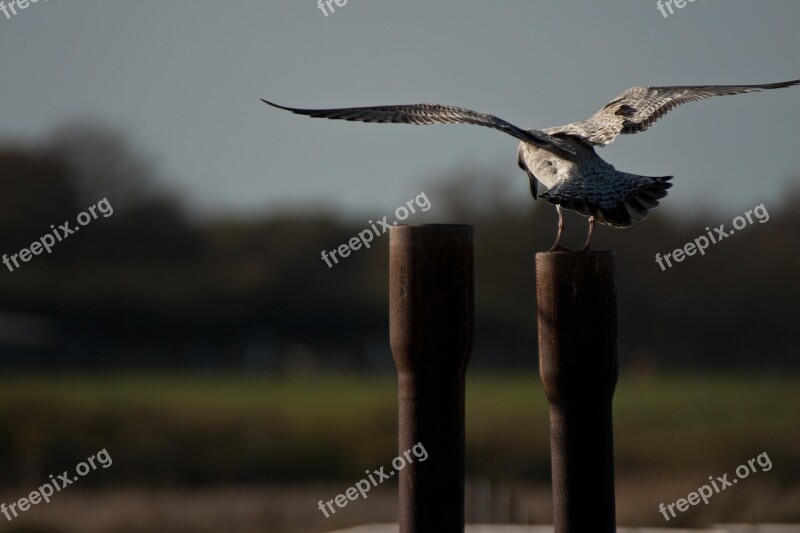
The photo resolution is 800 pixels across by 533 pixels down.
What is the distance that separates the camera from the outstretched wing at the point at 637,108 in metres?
7.73

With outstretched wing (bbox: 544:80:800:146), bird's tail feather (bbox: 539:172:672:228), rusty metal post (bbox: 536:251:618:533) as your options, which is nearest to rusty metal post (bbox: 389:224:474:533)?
rusty metal post (bbox: 536:251:618:533)

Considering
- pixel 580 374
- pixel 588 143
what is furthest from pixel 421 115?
pixel 580 374

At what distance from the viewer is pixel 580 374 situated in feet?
22.1

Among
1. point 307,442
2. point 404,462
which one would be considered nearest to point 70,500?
point 307,442

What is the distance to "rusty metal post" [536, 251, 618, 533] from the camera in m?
6.73

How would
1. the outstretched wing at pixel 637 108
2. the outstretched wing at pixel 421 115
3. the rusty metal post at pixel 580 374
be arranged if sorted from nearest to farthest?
the rusty metal post at pixel 580 374
the outstretched wing at pixel 421 115
the outstretched wing at pixel 637 108

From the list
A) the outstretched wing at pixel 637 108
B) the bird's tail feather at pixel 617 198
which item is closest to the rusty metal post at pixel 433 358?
the bird's tail feather at pixel 617 198

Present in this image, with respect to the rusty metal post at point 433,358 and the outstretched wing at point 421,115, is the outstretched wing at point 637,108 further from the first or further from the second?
the rusty metal post at point 433,358

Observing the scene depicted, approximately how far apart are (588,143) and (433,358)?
1.71 metres

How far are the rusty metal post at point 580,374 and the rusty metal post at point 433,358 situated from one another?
456 mm

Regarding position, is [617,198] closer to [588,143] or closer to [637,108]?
[588,143]

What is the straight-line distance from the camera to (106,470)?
20000 millimetres

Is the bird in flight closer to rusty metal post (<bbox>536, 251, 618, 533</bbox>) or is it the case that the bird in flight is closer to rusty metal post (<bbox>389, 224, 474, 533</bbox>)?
rusty metal post (<bbox>536, 251, 618, 533</bbox>)

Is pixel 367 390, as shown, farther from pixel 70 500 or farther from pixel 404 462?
pixel 404 462
